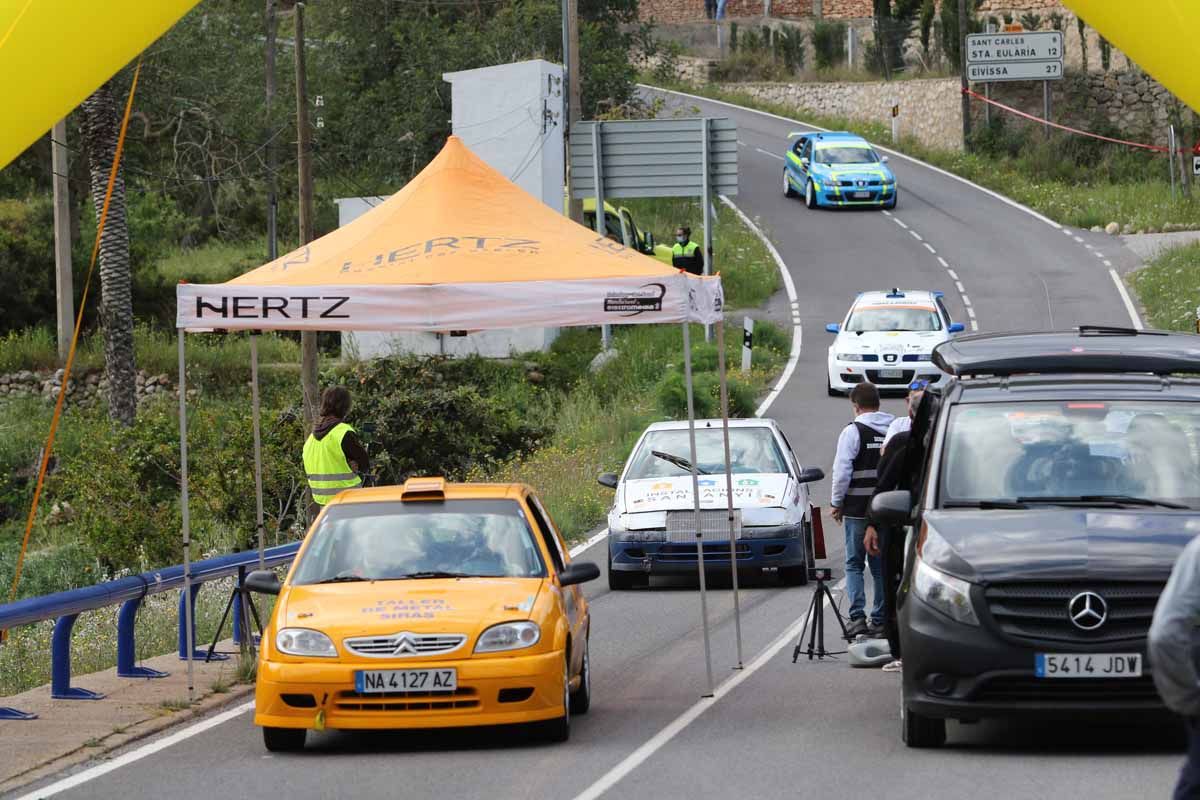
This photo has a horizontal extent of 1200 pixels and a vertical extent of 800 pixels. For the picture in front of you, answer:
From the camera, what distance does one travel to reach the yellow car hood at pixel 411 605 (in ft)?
33.8

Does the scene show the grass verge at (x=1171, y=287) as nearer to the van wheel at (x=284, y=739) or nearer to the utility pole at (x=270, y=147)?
the utility pole at (x=270, y=147)

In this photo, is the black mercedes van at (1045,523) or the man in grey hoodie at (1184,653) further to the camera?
the black mercedes van at (1045,523)

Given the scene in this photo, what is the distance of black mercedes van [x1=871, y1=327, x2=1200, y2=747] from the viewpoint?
9.19 metres

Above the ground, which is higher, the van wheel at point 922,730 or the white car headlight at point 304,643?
the white car headlight at point 304,643

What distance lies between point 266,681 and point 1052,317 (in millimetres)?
30837

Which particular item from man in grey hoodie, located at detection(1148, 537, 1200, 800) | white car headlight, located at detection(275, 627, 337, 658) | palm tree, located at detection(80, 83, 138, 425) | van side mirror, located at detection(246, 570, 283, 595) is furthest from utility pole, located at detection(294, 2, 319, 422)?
man in grey hoodie, located at detection(1148, 537, 1200, 800)

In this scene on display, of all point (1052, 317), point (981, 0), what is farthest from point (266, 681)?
point (981, 0)

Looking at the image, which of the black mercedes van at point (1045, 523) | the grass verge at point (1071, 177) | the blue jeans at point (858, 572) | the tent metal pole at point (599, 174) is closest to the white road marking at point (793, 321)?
the tent metal pole at point (599, 174)

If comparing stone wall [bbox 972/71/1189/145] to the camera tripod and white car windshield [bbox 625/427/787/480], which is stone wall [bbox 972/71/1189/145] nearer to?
white car windshield [bbox 625/427/787/480]

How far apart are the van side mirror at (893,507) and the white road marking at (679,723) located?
1.75m

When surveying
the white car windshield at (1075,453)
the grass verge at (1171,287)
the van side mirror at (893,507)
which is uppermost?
the grass verge at (1171,287)

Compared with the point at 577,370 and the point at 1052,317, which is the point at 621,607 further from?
the point at 1052,317

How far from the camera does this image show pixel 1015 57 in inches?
2320

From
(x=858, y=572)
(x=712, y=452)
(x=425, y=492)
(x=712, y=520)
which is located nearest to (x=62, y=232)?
(x=712, y=452)
